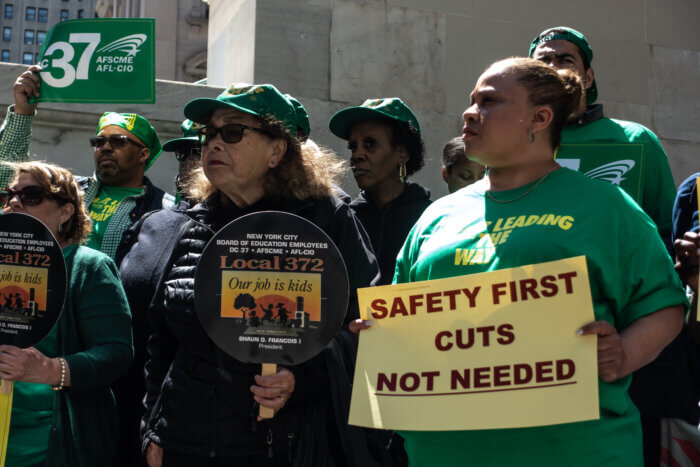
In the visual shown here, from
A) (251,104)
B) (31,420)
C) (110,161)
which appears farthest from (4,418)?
(110,161)

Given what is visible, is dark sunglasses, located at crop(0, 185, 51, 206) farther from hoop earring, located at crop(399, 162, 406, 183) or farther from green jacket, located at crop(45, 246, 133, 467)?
hoop earring, located at crop(399, 162, 406, 183)

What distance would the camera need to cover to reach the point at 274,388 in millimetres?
2654

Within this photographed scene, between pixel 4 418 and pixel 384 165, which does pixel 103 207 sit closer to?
pixel 384 165

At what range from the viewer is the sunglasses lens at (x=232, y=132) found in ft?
10.5

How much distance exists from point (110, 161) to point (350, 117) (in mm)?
1502

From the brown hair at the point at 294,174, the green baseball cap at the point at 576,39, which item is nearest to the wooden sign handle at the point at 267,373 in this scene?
the brown hair at the point at 294,174

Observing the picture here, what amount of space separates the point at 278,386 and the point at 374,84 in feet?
14.6

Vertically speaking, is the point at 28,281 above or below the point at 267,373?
above

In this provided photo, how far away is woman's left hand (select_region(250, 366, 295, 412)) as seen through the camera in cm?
263

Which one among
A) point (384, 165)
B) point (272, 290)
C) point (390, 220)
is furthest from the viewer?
point (384, 165)

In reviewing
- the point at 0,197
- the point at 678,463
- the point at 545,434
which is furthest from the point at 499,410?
the point at 0,197

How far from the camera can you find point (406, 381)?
2332 mm

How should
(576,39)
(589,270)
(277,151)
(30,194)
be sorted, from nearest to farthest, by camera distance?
(589,270), (277,151), (30,194), (576,39)

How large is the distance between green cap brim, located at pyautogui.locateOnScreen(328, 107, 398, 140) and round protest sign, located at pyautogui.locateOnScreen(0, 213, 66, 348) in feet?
6.46
